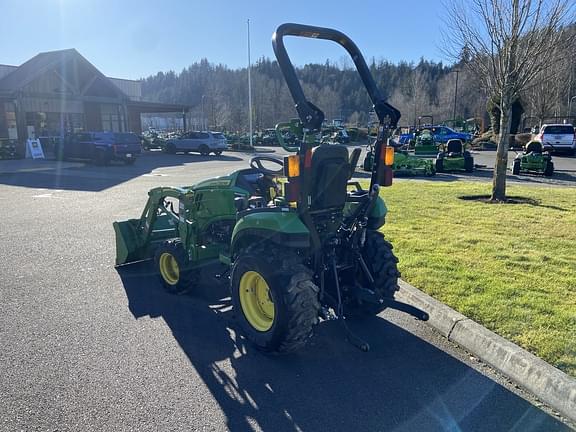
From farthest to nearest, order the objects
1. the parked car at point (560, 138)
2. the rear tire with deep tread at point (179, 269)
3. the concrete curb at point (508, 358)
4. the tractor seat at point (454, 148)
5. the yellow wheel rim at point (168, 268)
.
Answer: the parked car at point (560, 138) < the tractor seat at point (454, 148) < the yellow wheel rim at point (168, 268) < the rear tire with deep tread at point (179, 269) < the concrete curb at point (508, 358)

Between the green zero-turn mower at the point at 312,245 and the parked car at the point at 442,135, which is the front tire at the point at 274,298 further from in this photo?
the parked car at the point at 442,135

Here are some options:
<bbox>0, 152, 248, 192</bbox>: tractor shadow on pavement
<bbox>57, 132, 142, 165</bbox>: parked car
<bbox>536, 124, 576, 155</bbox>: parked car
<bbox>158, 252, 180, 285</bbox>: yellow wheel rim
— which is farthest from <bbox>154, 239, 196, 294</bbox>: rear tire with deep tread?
<bbox>536, 124, 576, 155</bbox>: parked car

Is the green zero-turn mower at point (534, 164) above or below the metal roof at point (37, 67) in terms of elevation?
below

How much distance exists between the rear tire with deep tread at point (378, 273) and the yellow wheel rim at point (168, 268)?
2164 millimetres

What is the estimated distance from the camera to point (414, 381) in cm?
345

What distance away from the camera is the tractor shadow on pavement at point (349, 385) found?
9.74 ft

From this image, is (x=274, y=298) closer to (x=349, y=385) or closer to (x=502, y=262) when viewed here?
(x=349, y=385)

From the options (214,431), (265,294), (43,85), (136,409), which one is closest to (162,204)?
(265,294)

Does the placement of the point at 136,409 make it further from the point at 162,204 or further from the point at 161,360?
the point at 162,204

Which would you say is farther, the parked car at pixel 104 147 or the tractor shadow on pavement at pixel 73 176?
the parked car at pixel 104 147

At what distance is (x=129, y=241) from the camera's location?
19.6 feet

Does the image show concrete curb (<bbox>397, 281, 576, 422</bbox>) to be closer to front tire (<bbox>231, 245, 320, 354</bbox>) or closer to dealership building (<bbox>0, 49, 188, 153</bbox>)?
front tire (<bbox>231, 245, 320, 354</bbox>)

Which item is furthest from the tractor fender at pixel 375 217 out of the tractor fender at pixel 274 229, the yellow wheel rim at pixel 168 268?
the yellow wheel rim at pixel 168 268

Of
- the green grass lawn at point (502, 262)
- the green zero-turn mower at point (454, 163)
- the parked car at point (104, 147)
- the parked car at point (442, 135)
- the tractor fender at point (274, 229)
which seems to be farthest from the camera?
the parked car at point (442, 135)
